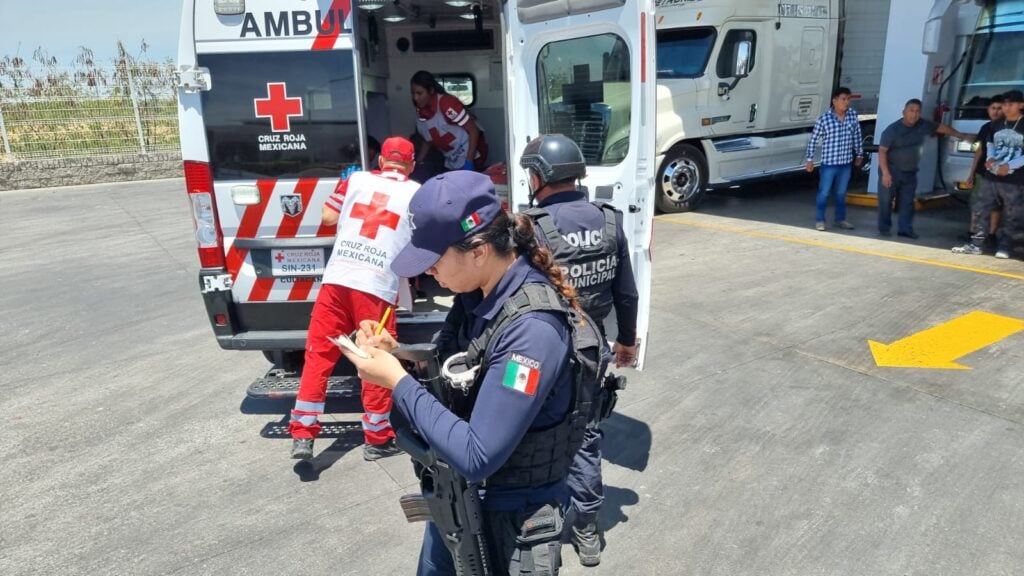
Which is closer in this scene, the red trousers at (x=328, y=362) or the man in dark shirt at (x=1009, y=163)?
the red trousers at (x=328, y=362)

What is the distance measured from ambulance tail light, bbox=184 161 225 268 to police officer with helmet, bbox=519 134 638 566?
2077 millimetres

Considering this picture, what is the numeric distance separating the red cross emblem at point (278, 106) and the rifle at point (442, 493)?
2727 mm

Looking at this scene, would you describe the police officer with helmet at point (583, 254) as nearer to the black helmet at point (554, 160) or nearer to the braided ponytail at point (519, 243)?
the black helmet at point (554, 160)

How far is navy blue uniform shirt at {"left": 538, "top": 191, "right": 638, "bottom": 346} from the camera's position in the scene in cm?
306

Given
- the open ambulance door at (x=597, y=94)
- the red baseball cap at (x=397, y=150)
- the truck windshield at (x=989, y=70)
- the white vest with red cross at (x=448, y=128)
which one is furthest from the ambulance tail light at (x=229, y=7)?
the truck windshield at (x=989, y=70)

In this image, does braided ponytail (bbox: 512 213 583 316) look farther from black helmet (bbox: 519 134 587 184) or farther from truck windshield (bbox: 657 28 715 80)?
truck windshield (bbox: 657 28 715 80)

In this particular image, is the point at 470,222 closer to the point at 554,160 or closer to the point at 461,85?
the point at 554,160

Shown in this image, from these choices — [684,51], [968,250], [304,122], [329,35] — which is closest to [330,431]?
[304,122]

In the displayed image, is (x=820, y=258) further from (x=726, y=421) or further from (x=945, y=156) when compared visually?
(x=726, y=421)

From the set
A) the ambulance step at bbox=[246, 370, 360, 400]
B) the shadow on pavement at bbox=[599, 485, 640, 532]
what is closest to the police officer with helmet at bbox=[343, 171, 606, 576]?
the shadow on pavement at bbox=[599, 485, 640, 532]

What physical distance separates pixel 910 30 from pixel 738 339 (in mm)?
6330

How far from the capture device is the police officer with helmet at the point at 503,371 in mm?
1645

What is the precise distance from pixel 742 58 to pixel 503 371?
955 cm

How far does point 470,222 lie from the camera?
1720 mm
